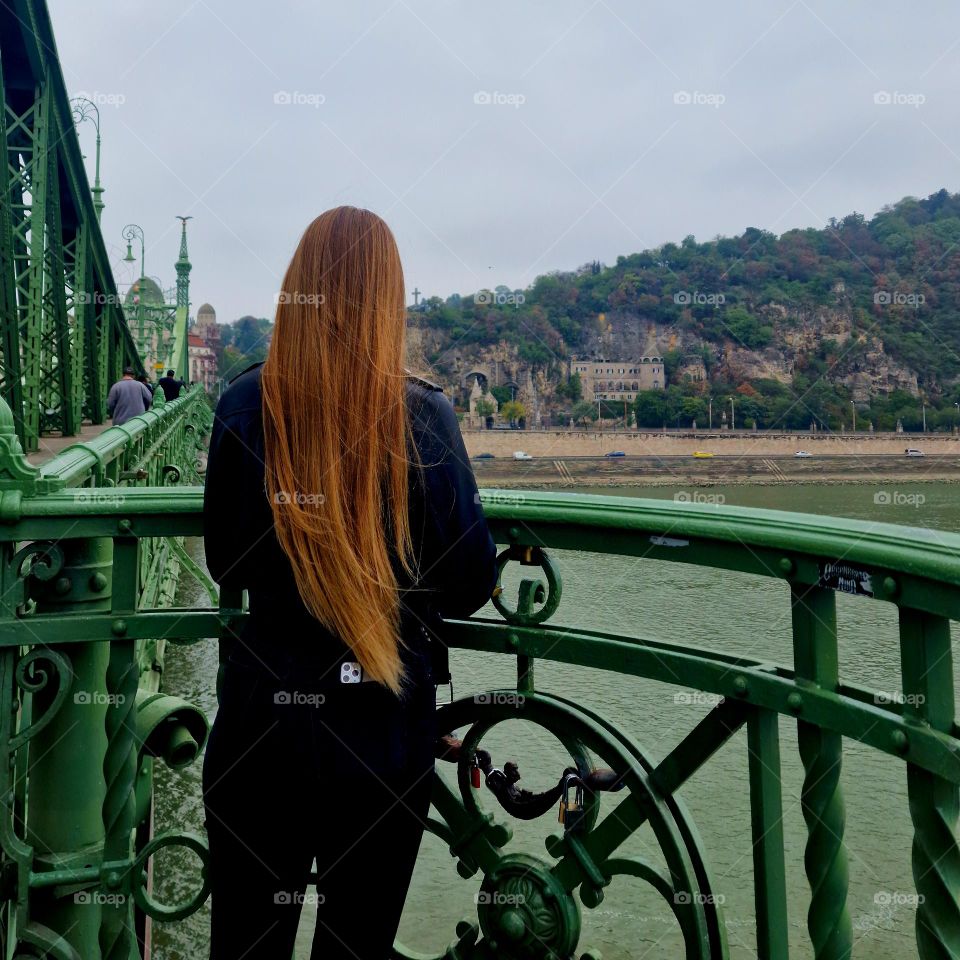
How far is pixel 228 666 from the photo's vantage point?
1220 mm

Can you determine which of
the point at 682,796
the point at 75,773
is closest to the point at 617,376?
the point at 682,796

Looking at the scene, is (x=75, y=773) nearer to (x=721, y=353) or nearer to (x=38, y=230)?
(x=38, y=230)

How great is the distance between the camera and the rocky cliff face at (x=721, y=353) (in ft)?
252

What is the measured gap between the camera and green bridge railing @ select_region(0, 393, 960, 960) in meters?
1.06

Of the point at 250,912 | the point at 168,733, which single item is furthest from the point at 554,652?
the point at 168,733

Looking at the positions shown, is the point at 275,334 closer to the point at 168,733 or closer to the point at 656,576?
the point at 168,733

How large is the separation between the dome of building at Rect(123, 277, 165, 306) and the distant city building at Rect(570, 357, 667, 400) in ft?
163

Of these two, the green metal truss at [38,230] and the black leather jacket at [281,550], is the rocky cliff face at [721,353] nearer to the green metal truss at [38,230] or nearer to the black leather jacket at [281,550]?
the green metal truss at [38,230]

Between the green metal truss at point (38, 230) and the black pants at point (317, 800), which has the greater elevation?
the green metal truss at point (38, 230)

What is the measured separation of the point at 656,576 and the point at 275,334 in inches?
392

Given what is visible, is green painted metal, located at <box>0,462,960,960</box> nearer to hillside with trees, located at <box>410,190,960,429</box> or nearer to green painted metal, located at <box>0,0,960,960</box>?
green painted metal, located at <box>0,0,960,960</box>

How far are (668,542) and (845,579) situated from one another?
0.82 ft

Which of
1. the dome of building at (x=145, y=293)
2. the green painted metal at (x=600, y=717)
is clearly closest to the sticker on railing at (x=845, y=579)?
the green painted metal at (x=600, y=717)

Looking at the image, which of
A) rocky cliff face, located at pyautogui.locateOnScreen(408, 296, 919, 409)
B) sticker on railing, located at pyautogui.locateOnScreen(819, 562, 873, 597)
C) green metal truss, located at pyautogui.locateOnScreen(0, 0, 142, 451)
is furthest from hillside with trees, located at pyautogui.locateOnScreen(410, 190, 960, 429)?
sticker on railing, located at pyautogui.locateOnScreen(819, 562, 873, 597)
